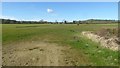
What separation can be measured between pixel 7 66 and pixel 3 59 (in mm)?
1857

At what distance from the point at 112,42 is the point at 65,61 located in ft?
18.4

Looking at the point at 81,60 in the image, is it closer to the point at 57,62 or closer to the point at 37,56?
the point at 57,62

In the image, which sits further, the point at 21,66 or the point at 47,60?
the point at 47,60

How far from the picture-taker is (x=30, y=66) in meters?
12.3

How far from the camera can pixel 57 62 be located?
521 inches

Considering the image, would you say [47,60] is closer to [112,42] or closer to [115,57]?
[115,57]

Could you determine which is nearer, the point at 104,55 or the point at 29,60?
the point at 29,60

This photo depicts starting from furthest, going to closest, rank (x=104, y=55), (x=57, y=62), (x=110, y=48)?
1. (x=110, y=48)
2. (x=104, y=55)
3. (x=57, y=62)

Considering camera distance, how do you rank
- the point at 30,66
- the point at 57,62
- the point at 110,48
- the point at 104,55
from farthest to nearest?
the point at 110,48 → the point at 104,55 → the point at 57,62 → the point at 30,66

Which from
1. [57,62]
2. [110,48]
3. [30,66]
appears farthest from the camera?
[110,48]

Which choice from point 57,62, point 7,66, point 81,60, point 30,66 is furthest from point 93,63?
point 7,66

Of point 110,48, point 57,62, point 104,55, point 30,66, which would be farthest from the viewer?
point 110,48

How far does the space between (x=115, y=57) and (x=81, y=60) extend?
216cm

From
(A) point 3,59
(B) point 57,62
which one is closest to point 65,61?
(B) point 57,62
